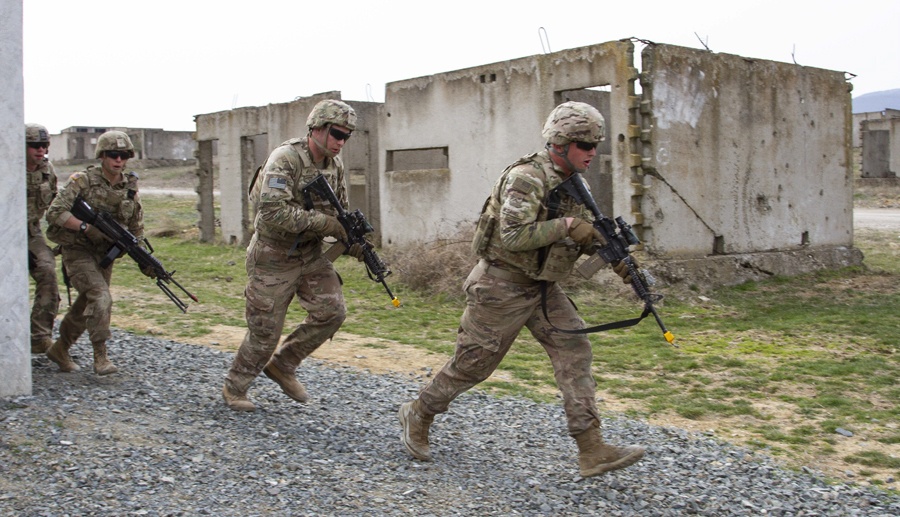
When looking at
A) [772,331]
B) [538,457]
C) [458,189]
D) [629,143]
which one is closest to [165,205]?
[458,189]

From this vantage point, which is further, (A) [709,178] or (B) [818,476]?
(A) [709,178]

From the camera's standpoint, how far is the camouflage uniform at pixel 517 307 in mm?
4352

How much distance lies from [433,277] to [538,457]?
22.8 ft

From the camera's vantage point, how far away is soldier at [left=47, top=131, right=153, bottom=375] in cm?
623

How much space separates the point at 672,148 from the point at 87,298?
7328 mm

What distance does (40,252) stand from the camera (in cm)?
671

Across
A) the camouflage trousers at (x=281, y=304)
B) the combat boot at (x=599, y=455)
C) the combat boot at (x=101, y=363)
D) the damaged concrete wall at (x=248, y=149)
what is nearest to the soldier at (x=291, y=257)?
the camouflage trousers at (x=281, y=304)

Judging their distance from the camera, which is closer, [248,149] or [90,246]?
[90,246]

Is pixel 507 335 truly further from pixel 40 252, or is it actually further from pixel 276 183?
pixel 40 252

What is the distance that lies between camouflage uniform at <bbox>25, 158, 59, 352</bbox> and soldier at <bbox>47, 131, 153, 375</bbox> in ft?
1.15

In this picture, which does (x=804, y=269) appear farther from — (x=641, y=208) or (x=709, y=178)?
(x=641, y=208)

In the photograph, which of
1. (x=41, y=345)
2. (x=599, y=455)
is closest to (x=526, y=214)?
(x=599, y=455)

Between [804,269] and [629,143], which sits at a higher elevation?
[629,143]

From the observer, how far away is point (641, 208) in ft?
36.2
